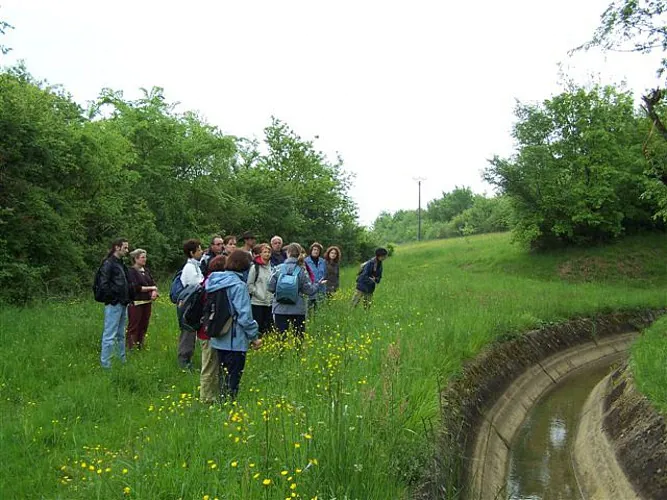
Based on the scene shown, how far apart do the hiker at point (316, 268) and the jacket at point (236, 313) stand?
4499mm

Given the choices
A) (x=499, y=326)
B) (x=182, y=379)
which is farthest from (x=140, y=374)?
(x=499, y=326)

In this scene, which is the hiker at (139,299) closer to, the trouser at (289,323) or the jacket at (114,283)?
the jacket at (114,283)

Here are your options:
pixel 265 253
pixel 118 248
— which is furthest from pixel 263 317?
pixel 118 248

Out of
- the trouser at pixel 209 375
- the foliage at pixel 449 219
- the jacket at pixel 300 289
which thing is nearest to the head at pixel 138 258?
the jacket at pixel 300 289

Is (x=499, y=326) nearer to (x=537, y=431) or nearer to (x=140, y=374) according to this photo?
(x=537, y=431)

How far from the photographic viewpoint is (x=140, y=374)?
7.36 meters

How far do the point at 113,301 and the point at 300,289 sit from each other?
8.43 ft

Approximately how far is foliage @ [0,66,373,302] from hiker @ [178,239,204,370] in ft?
21.0

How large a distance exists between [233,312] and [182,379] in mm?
1911

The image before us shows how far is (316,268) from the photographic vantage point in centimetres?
1147

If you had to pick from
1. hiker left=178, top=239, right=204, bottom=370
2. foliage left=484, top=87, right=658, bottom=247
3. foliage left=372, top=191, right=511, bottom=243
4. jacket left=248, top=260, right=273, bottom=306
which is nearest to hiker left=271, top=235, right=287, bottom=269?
jacket left=248, top=260, right=273, bottom=306

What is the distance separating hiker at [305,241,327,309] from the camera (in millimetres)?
10961

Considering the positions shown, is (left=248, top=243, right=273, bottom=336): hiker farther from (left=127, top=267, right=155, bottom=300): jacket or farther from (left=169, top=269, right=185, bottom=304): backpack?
(left=127, top=267, right=155, bottom=300): jacket

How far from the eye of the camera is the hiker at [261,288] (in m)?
8.45
